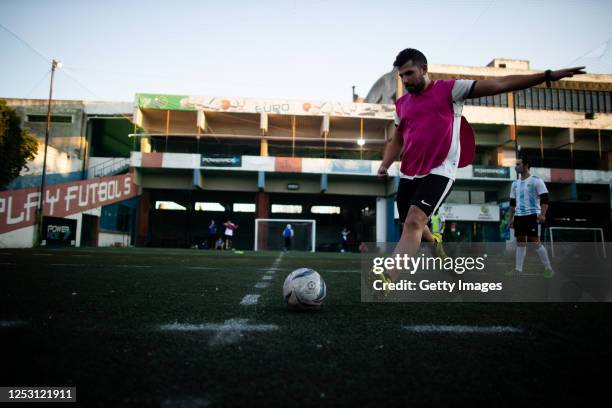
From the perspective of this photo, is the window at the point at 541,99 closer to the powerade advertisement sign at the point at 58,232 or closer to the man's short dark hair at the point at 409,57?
the man's short dark hair at the point at 409,57

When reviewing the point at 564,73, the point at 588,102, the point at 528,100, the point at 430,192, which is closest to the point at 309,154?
the point at 528,100

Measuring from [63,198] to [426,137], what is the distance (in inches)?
903

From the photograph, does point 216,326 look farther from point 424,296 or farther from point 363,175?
point 363,175

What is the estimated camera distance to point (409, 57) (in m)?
3.20

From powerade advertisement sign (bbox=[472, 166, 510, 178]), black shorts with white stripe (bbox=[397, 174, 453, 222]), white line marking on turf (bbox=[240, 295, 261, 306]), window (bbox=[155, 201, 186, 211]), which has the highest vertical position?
powerade advertisement sign (bbox=[472, 166, 510, 178])

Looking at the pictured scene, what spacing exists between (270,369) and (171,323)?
3.73 feet

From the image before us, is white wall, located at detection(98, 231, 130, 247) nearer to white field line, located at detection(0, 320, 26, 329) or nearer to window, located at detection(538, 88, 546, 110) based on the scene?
white field line, located at detection(0, 320, 26, 329)

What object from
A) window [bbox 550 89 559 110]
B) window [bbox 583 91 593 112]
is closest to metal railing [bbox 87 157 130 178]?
window [bbox 550 89 559 110]

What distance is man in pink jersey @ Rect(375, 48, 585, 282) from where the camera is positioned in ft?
10.3

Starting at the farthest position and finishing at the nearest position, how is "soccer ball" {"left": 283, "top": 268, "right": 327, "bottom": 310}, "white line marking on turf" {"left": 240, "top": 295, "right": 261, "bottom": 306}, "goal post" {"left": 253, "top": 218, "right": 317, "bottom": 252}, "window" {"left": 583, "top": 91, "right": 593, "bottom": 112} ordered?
"window" {"left": 583, "top": 91, "right": 593, "bottom": 112} → "goal post" {"left": 253, "top": 218, "right": 317, "bottom": 252} → "white line marking on turf" {"left": 240, "top": 295, "right": 261, "bottom": 306} → "soccer ball" {"left": 283, "top": 268, "right": 327, "bottom": 310}

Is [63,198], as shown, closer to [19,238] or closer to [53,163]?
[53,163]

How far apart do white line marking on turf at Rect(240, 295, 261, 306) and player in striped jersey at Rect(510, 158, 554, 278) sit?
5.07 metres

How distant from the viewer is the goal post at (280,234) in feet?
82.6

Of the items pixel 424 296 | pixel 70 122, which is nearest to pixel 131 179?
pixel 70 122
